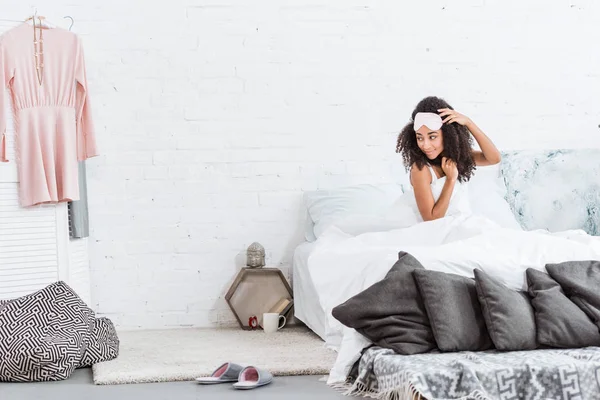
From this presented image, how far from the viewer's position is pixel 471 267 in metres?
2.93

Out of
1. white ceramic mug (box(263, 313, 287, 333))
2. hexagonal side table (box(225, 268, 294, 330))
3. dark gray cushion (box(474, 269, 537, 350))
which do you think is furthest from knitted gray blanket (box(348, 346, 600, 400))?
hexagonal side table (box(225, 268, 294, 330))

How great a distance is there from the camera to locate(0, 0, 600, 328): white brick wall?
14.9 feet

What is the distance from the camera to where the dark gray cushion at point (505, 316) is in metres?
2.64

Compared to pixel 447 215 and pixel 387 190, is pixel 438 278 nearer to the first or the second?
pixel 447 215

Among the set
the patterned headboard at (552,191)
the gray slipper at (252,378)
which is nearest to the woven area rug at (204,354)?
the gray slipper at (252,378)

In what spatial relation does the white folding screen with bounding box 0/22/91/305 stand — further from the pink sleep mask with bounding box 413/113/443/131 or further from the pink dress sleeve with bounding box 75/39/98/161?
the pink sleep mask with bounding box 413/113/443/131

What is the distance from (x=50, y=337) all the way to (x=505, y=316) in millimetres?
1752

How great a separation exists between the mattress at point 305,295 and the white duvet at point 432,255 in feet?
1.21

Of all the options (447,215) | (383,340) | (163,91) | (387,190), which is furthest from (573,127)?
(383,340)

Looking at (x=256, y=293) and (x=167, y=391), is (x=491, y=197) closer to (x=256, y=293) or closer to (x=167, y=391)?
(x=256, y=293)

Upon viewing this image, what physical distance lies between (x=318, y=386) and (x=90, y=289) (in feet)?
6.54

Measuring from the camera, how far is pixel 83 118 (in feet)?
14.1

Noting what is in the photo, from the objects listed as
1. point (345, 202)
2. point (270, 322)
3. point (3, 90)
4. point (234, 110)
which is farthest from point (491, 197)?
point (3, 90)

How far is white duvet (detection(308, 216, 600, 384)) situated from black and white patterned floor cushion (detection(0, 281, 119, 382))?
97cm
